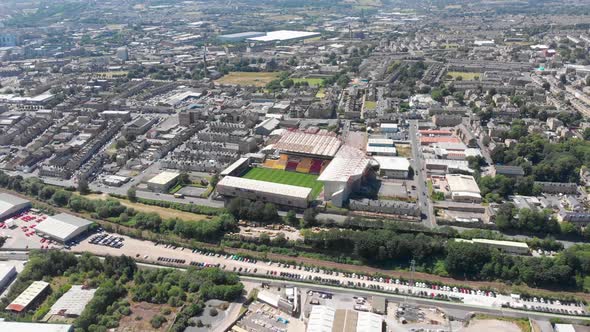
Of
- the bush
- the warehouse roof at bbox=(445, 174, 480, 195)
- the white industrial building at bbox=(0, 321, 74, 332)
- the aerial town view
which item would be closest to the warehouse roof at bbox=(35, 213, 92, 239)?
the aerial town view

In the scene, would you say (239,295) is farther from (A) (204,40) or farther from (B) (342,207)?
(A) (204,40)

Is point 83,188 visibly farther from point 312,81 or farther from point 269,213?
point 312,81

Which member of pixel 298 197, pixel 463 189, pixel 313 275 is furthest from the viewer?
pixel 463 189

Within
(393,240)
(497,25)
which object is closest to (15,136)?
(393,240)

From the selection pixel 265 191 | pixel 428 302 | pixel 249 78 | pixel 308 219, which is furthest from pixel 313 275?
pixel 249 78

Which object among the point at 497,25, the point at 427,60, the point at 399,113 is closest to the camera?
the point at 399,113

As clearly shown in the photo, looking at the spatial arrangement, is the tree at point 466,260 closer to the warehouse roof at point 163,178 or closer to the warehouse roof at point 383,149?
the warehouse roof at point 383,149

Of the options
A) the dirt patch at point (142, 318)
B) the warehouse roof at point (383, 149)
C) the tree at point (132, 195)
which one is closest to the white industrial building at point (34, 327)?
the dirt patch at point (142, 318)
